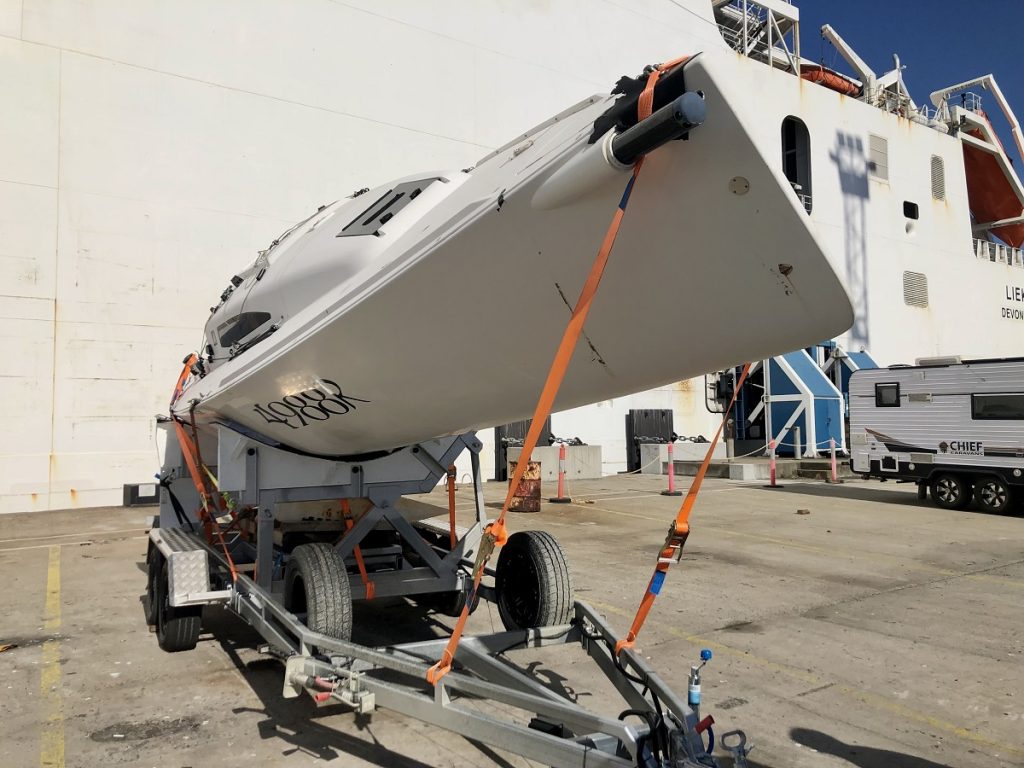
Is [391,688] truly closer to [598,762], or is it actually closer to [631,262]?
[598,762]

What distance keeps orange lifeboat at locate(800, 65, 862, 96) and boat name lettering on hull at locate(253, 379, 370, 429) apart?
27.7 metres

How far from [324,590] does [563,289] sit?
253 centimetres

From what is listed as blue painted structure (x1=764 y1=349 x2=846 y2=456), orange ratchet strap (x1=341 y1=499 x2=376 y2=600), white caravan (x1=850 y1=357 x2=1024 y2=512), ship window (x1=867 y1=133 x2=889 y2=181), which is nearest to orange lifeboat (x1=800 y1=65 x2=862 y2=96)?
ship window (x1=867 y1=133 x2=889 y2=181)

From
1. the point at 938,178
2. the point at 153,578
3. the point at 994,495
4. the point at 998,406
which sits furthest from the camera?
the point at 938,178

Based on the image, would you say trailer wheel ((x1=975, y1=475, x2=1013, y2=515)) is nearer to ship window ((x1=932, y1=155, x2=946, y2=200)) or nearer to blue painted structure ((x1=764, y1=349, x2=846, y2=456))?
blue painted structure ((x1=764, y1=349, x2=846, y2=456))

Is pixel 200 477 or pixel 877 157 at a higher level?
pixel 877 157

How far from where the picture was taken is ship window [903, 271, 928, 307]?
27.0 metres

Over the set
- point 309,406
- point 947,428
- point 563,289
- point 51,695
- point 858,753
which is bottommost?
point 858,753

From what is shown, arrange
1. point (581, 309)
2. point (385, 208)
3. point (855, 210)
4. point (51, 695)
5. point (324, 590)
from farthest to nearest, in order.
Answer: point (855, 210) < point (51, 695) < point (385, 208) < point (324, 590) < point (581, 309)

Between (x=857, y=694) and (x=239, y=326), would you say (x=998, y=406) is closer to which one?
(x=857, y=694)

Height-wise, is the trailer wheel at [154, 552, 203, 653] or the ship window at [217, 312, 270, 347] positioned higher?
the ship window at [217, 312, 270, 347]

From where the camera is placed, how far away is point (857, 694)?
459cm

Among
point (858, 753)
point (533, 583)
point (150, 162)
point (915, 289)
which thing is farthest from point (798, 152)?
point (858, 753)

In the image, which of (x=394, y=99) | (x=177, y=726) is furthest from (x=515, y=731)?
(x=394, y=99)
